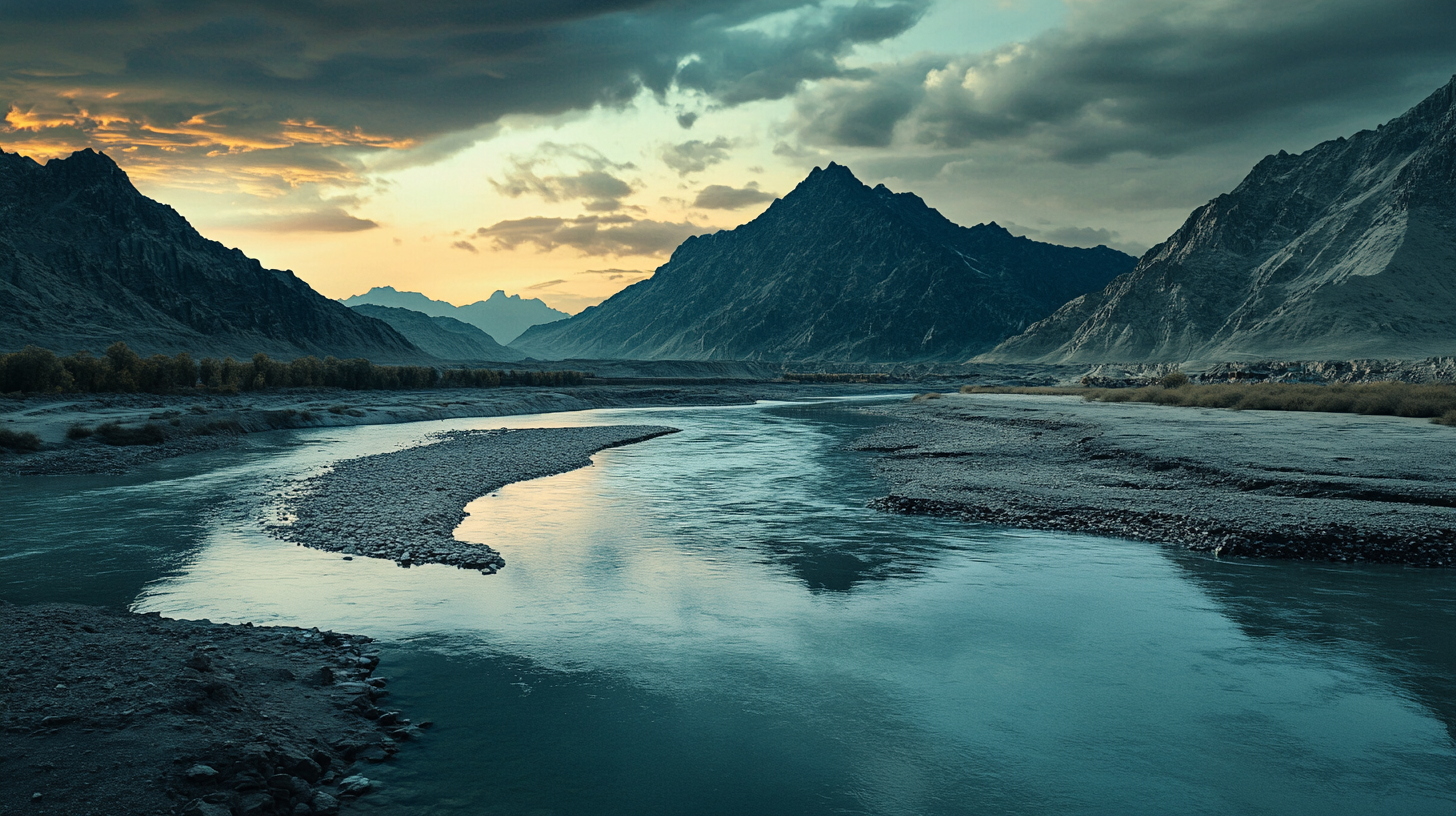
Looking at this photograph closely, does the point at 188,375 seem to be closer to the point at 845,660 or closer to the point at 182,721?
the point at 182,721

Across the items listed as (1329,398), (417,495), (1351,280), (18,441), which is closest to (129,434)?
(18,441)

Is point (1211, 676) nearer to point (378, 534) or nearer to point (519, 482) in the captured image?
point (378, 534)

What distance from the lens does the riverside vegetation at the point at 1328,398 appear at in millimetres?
48688

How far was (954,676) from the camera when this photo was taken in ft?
42.1

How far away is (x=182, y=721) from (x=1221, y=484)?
102ft

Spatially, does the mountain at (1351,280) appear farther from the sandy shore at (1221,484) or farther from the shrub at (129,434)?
the shrub at (129,434)

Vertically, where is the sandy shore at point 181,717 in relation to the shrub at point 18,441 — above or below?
below

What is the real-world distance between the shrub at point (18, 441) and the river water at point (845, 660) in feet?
69.0

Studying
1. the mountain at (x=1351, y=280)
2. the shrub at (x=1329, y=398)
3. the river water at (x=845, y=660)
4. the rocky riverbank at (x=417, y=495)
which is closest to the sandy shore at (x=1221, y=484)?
the river water at (x=845, y=660)

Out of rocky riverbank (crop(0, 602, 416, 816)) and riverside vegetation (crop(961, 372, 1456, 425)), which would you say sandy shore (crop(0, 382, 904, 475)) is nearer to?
rocky riverbank (crop(0, 602, 416, 816))

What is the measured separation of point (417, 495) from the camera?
29.0 metres

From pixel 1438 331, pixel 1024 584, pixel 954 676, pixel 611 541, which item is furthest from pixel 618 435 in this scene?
pixel 1438 331

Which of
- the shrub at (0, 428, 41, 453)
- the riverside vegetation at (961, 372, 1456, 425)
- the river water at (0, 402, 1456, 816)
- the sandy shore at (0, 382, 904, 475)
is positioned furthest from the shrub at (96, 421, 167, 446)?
the riverside vegetation at (961, 372, 1456, 425)

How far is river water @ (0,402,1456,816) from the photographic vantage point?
954 centimetres
